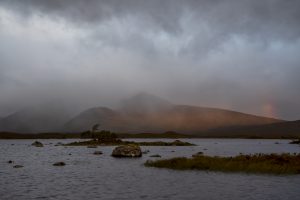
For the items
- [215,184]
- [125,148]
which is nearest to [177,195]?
[215,184]

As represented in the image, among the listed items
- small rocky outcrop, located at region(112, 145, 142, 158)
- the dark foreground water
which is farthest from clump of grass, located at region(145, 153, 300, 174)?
small rocky outcrop, located at region(112, 145, 142, 158)

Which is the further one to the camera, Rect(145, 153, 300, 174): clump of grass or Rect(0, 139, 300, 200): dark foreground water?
Rect(145, 153, 300, 174): clump of grass

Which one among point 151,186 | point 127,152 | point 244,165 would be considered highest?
point 127,152

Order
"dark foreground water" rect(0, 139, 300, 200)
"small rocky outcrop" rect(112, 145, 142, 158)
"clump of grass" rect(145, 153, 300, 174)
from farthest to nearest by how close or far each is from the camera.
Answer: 1. "small rocky outcrop" rect(112, 145, 142, 158)
2. "clump of grass" rect(145, 153, 300, 174)
3. "dark foreground water" rect(0, 139, 300, 200)

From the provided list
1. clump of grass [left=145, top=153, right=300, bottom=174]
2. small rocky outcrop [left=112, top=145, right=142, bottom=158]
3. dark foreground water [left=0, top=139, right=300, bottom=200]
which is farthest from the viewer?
small rocky outcrop [left=112, top=145, right=142, bottom=158]

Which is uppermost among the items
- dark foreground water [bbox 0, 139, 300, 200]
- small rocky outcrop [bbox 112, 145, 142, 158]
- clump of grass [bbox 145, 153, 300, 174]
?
small rocky outcrop [bbox 112, 145, 142, 158]

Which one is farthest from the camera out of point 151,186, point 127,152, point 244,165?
point 127,152

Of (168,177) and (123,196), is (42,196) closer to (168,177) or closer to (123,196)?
(123,196)

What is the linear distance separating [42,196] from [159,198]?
1223cm

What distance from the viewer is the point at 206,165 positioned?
6919cm

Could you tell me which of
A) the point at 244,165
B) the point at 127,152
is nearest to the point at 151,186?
the point at 244,165

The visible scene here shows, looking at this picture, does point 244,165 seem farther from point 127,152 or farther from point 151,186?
point 127,152

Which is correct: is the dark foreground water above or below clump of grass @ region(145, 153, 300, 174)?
below

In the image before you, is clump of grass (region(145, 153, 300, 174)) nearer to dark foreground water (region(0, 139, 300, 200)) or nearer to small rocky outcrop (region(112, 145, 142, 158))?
dark foreground water (region(0, 139, 300, 200))
